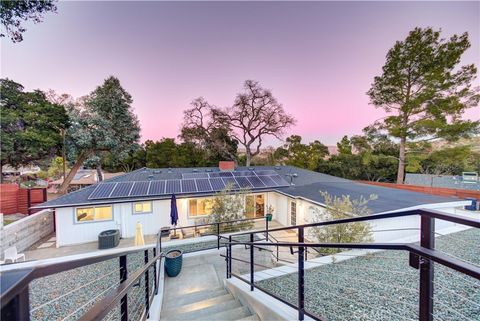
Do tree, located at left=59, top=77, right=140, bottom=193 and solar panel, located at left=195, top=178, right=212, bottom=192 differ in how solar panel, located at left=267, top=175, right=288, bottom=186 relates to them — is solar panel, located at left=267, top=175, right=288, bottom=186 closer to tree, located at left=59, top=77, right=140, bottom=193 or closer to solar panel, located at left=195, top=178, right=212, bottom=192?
solar panel, located at left=195, top=178, right=212, bottom=192

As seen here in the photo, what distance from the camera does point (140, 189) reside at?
10.9m

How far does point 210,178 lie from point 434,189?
16.8 m

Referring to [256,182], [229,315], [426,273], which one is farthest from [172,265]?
[256,182]

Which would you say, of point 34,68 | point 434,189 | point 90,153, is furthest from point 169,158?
point 434,189

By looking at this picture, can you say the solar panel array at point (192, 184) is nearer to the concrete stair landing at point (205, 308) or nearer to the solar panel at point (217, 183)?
the solar panel at point (217, 183)

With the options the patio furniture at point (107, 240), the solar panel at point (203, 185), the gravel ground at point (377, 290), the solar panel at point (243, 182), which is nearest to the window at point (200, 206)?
the solar panel at point (203, 185)

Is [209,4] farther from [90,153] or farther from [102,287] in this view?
[90,153]

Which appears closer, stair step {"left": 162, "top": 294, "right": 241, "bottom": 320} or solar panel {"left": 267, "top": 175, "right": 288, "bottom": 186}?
stair step {"left": 162, "top": 294, "right": 241, "bottom": 320}

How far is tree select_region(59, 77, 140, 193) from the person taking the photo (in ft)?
55.7

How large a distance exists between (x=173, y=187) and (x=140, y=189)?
1713 millimetres

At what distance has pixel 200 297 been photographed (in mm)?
4605

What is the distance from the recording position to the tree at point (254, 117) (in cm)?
2306

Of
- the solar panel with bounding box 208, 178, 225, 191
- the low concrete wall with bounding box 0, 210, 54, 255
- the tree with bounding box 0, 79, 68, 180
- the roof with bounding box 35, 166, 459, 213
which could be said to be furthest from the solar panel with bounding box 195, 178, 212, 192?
the tree with bounding box 0, 79, 68, 180

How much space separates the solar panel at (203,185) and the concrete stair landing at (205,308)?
6.88m
